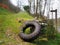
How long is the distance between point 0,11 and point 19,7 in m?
7.47

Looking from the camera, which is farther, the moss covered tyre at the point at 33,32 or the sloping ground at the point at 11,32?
the moss covered tyre at the point at 33,32

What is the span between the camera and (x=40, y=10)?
2483 centimetres

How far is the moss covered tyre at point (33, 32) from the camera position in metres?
13.3

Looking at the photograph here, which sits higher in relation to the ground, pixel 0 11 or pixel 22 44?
pixel 0 11

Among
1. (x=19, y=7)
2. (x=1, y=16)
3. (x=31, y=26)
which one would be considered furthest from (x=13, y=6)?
(x=31, y=26)

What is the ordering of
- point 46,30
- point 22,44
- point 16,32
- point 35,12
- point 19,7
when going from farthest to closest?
point 19,7, point 35,12, point 46,30, point 16,32, point 22,44

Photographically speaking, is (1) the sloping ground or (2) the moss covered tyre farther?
(2) the moss covered tyre

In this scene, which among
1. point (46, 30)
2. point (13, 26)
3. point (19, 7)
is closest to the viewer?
point (13, 26)

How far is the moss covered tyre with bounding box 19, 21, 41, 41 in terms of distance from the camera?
43.6 feet

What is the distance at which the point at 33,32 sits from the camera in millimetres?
13625

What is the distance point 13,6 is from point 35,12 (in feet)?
11.9

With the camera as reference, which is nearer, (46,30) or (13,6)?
(46,30)

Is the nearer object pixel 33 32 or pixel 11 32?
pixel 33 32

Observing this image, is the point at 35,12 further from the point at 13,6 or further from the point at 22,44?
the point at 22,44
